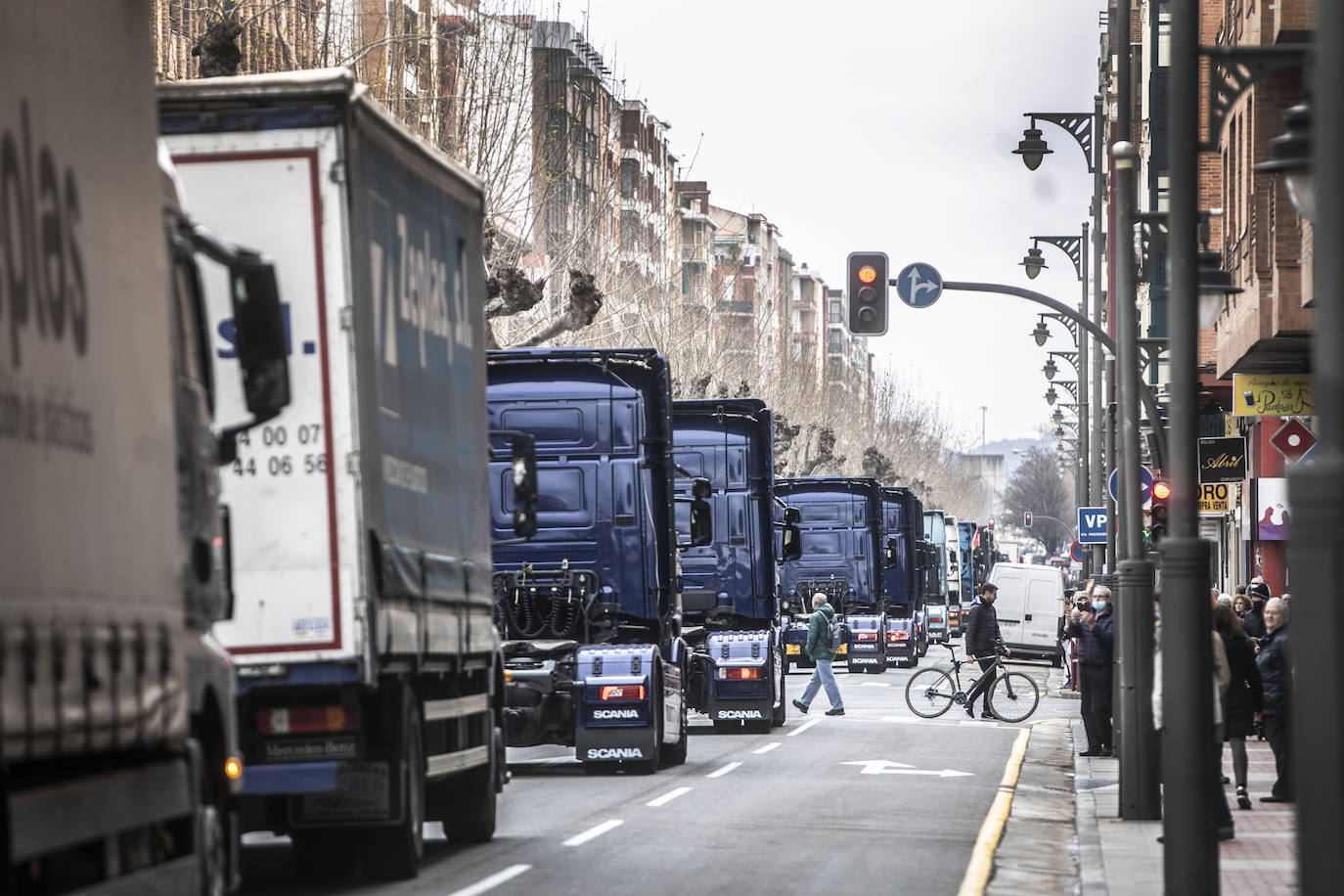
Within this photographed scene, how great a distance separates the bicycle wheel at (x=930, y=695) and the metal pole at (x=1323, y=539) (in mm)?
26278

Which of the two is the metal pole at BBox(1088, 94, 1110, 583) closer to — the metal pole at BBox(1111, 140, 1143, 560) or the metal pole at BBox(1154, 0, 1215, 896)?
the metal pole at BBox(1111, 140, 1143, 560)

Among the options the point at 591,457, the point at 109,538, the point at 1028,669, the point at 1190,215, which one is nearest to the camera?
the point at 109,538

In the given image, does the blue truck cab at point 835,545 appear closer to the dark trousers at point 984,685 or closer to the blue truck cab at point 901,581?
the blue truck cab at point 901,581

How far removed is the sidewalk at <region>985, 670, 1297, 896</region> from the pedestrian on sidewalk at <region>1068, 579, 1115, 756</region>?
895mm

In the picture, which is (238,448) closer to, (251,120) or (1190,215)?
(251,120)

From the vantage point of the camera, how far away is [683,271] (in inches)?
2724

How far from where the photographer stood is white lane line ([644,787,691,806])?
18.4 m

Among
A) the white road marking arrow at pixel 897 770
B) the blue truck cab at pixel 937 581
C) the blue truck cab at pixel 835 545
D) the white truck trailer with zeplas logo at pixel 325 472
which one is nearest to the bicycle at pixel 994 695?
the white road marking arrow at pixel 897 770

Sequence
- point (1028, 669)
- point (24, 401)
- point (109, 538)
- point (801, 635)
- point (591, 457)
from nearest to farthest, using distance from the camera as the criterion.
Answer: point (24, 401) < point (109, 538) < point (591, 457) < point (801, 635) < point (1028, 669)

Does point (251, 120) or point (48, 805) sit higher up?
point (251, 120)

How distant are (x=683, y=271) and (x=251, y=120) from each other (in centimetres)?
5823

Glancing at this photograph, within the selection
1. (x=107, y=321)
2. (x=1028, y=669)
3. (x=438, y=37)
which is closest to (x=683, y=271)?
(x=1028, y=669)

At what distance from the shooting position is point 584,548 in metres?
21.3

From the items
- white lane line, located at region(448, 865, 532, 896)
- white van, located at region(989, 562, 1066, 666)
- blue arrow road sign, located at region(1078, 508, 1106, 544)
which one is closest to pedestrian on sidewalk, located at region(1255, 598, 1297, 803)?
white lane line, located at region(448, 865, 532, 896)
